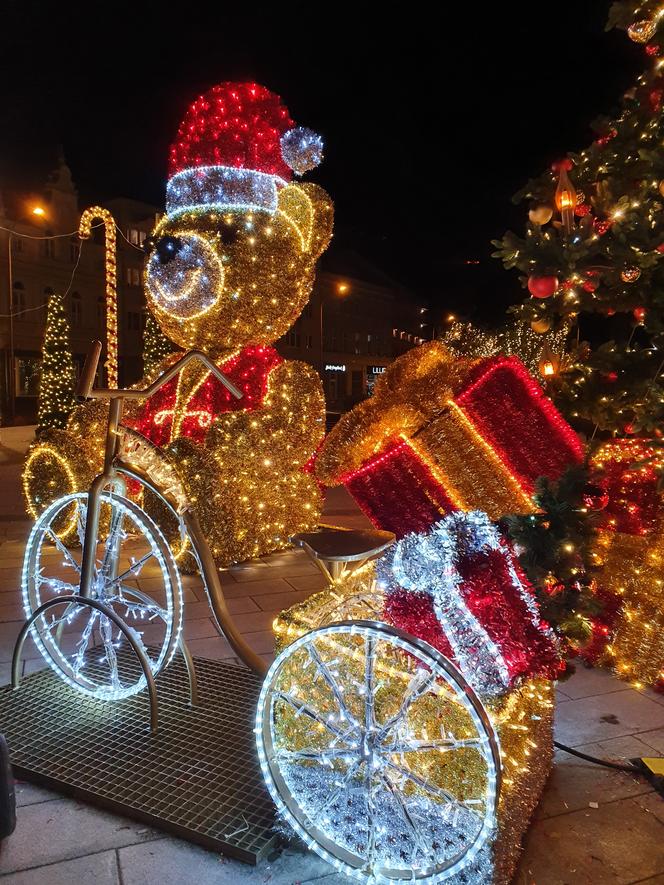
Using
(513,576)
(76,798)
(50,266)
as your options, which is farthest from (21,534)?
(50,266)

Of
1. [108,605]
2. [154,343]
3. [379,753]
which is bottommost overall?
[379,753]

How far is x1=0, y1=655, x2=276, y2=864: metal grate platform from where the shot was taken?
2.56 m

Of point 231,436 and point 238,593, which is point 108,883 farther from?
point 231,436

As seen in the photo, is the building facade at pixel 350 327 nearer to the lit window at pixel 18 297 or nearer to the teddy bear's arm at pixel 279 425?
the lit window at pixel 18 297

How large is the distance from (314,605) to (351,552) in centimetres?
40

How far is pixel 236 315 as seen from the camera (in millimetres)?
6133

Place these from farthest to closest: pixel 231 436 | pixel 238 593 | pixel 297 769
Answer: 1. pixel 231 436
2. pixel 238 593
3. pixel 297 769

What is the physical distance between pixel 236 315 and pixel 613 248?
3.58 meters

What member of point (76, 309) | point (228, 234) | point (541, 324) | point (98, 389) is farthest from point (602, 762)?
point (76, 309)

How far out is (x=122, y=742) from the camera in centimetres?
314

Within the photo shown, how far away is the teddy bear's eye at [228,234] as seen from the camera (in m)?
5.96

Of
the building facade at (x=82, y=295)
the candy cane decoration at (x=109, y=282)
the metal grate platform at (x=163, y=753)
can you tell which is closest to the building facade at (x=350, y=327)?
the building facade at (x=82, y=295)

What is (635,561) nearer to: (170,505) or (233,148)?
(170,505)

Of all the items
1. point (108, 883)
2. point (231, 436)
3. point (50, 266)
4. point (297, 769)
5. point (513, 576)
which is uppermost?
point (50, 266)
